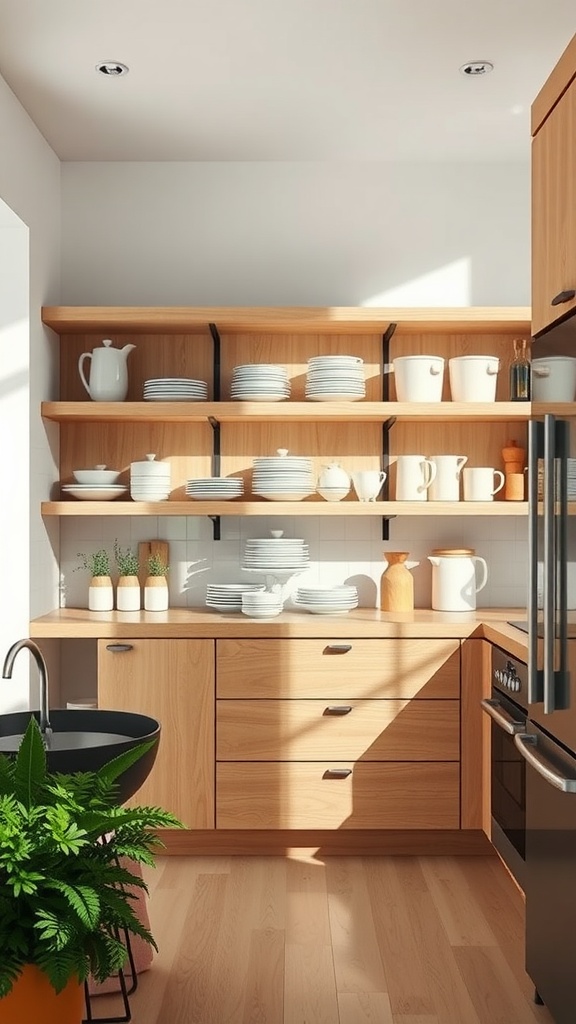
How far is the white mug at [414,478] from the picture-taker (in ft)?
13.2

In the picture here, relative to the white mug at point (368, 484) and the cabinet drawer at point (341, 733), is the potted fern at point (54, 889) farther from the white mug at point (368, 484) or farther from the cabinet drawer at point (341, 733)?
the white mug at point (368, 484)

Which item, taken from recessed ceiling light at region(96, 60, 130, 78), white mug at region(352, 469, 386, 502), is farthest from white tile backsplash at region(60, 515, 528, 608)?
recessed ceiling light at region(96, 60, 130, 78)

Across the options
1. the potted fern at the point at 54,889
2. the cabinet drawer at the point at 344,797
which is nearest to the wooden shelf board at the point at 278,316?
the cabinet drawer at the point at 344,797

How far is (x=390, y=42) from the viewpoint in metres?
3.16

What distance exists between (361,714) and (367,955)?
0.96 meters

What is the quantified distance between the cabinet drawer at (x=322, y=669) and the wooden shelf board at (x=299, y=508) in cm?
50

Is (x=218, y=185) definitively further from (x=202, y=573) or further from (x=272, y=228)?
(x=202, y=573)

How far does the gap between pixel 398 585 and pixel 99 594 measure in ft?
3.80

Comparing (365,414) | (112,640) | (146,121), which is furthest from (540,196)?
(112,640)

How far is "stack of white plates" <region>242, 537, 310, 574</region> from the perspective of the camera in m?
4.00

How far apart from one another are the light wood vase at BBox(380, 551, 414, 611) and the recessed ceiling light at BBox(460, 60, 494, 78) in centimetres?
172

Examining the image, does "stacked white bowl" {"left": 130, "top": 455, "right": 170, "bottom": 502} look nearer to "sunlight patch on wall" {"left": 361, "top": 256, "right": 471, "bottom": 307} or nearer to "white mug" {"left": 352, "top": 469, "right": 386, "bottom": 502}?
"white mug" {"left": 352, "top": 469, "right": 386, "bottom": 502}

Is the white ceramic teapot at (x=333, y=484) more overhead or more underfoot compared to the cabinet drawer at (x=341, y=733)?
more overhead

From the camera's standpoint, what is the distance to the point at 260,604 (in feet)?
12.5
